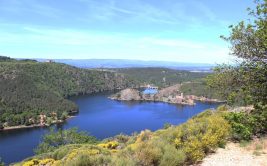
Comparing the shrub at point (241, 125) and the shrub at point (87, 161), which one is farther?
the shrub at point (241, 125)

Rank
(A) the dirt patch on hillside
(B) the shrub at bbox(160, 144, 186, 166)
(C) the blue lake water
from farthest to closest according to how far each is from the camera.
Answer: (C) the blue lake water, (A) the dirt patch on hillside, (B) the shrub at bbox(160, 144, 186, 166)

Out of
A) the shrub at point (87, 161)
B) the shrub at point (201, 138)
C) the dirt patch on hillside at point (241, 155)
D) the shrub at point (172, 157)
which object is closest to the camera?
the shrub at point (87, 161)

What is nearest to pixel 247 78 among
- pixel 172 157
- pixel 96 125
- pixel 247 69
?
pixel 247 69

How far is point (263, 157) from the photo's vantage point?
1250 centimetres

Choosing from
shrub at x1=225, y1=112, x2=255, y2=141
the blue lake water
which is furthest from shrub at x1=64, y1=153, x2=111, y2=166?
the blue lake water

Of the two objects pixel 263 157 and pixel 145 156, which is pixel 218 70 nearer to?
pixel 263 157

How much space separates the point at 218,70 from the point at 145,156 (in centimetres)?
650

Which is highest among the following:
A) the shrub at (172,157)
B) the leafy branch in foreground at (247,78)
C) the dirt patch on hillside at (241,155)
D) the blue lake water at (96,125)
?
the leafy branch in foreground at (247,78)

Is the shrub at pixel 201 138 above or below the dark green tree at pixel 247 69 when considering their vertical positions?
below

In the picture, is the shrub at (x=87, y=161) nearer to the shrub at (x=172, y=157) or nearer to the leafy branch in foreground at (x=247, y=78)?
the shrub at (x=172, y=157)

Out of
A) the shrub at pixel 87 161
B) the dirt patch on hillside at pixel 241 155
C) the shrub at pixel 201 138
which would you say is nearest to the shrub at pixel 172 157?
the shrub at pixel 201 138

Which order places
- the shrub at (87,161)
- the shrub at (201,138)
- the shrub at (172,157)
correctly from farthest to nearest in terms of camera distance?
the shrub at (201,138), the shrub at (172,157), the shrub at (87,161)

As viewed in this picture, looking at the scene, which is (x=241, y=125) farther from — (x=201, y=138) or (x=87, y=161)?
(x=87, y=161)

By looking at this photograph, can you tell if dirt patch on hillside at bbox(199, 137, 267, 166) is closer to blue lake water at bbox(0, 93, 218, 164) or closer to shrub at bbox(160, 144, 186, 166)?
shrub at bbox(160, 144, 186, 166)
